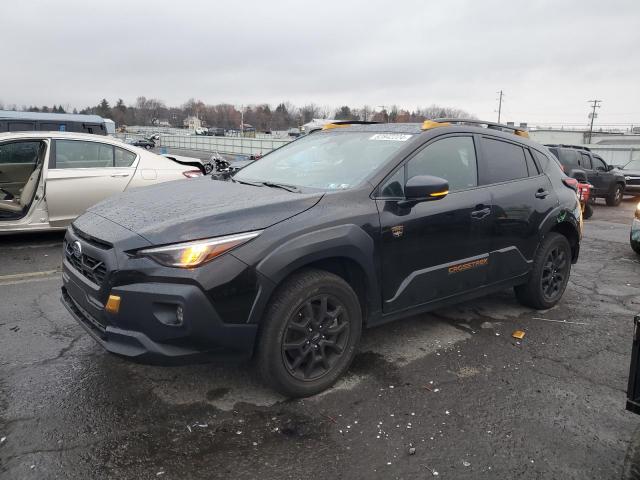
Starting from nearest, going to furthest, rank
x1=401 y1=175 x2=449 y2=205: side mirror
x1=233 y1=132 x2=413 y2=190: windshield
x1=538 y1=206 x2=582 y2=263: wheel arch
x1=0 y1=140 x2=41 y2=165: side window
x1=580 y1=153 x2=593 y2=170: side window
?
x1=401 y1=175 x2=449 y2=205: side mirror
x1=233 y1=132 x2=413 y2=190: windshield
x1=538 y1=206 x2=582 y2=263: wheel arch
x1=0 y1=140 x2=41 y2=165: side window
x1=580 y1=153 x2=593 y2=170: side window

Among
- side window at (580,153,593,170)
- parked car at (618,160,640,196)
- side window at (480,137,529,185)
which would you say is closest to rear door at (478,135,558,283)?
side window at (480,137,529,185)

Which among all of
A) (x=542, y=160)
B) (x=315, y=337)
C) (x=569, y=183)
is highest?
(x=542, y=160)

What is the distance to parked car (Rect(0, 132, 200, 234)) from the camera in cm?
673

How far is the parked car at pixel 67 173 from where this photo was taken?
6.73 m

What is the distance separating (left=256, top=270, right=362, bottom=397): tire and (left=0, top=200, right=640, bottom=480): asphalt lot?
0.16 metres

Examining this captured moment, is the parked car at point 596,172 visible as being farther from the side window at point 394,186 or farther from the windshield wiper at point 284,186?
the windshield wiper at point 284,186

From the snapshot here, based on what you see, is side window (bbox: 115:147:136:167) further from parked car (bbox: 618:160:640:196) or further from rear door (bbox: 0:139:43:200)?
parked car (bbox: 618:160:640:196)

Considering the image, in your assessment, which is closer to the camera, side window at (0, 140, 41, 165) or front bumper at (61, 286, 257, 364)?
front bumper at (61, 286, 257, 364)

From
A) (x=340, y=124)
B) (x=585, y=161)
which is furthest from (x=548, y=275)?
(x=585, y=161)

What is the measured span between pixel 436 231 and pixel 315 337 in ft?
4.01

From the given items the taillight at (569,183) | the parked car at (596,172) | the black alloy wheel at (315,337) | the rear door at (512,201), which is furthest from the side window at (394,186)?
the parked car at (596,172)

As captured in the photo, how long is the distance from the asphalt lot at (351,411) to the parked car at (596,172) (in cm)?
1288

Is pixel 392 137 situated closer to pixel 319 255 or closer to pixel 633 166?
pixel 319 255

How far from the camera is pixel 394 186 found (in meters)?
3.47
